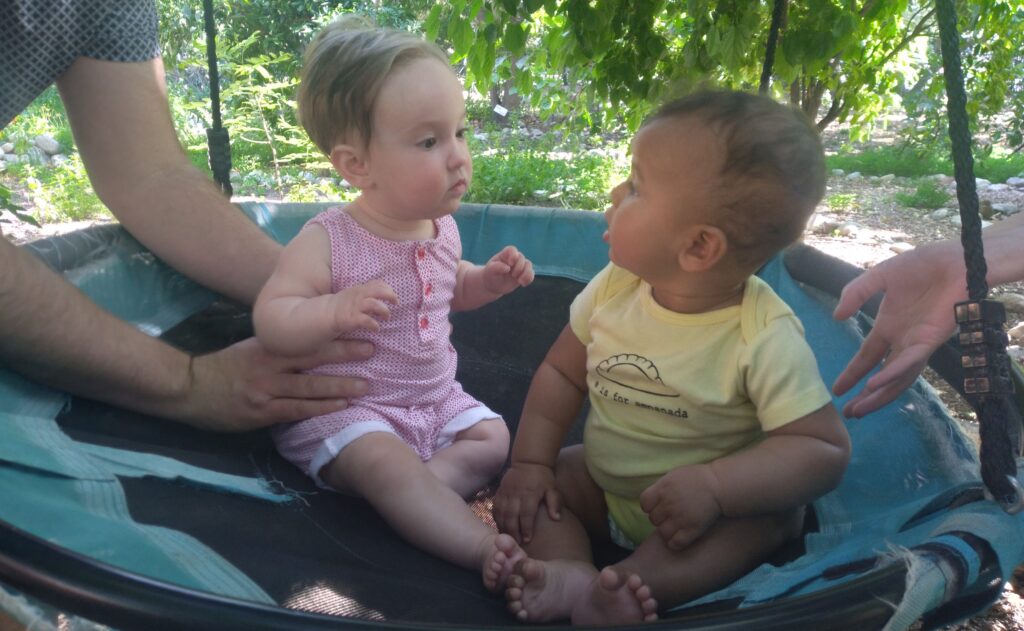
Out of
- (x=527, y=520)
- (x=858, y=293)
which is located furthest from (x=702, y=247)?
(x=527, y=520)

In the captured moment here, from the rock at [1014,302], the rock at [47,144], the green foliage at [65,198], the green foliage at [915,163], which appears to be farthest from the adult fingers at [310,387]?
the rock at [47,144]

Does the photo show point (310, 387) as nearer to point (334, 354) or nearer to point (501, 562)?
point (334, 354)

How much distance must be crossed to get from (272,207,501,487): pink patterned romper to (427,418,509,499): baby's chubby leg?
0.06 feet

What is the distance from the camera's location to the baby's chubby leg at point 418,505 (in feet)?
3.31

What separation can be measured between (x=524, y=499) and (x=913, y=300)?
565mm

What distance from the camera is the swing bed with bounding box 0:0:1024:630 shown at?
661 mm

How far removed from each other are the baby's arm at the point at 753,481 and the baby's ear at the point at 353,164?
63 cm

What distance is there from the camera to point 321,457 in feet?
4.07

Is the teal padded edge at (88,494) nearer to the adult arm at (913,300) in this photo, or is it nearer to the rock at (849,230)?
the adult arm at (913,300)

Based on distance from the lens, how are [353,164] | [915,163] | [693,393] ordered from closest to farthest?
[693,393], [353,164], [915,163]

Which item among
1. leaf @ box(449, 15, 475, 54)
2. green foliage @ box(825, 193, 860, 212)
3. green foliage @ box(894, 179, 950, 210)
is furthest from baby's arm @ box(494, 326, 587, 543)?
green foliage @ box(894, 179, 950, 210)

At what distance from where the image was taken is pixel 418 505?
44.1 inches

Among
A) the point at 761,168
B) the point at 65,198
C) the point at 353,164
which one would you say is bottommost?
the point at 65,198

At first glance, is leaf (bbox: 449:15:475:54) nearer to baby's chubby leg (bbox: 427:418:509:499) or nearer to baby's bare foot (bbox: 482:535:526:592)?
baby's chubby leg (bbox: 427:418:509:499)
